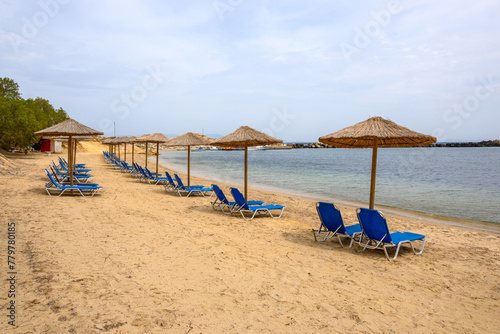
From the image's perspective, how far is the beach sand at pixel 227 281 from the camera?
9.56ft

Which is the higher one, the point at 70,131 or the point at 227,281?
the point at 70,131

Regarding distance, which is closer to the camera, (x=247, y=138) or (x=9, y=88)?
(x=247, y=138)

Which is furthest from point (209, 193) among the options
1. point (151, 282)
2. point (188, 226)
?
point (151, 282)

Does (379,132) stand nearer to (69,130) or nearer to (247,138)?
(247,138)

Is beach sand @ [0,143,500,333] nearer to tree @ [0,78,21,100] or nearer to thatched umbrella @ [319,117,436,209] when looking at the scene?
thatched umbrella @ [319,117,436,209]

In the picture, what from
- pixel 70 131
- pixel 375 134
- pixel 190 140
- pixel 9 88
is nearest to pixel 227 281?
pixel 375 134

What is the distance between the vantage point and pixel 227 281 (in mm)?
3783

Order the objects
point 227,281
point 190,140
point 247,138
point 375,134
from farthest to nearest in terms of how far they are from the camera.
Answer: point 190,140 → point 247,138 → point 375,134 → point 227,281

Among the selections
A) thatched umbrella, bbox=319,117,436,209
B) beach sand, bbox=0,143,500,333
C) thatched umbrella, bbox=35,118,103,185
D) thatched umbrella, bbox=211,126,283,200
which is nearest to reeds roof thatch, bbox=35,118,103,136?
thatched umbrella, bbox=35,118,103,185

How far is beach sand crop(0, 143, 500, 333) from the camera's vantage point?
291 cm

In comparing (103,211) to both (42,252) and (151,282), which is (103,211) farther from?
(151,282)

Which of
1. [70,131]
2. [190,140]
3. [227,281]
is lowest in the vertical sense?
[227,281]

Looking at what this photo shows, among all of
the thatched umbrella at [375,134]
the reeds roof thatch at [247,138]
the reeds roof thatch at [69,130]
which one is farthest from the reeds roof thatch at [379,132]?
the reeds roof thatch at [69,130]

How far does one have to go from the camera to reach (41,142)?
35875 mm
